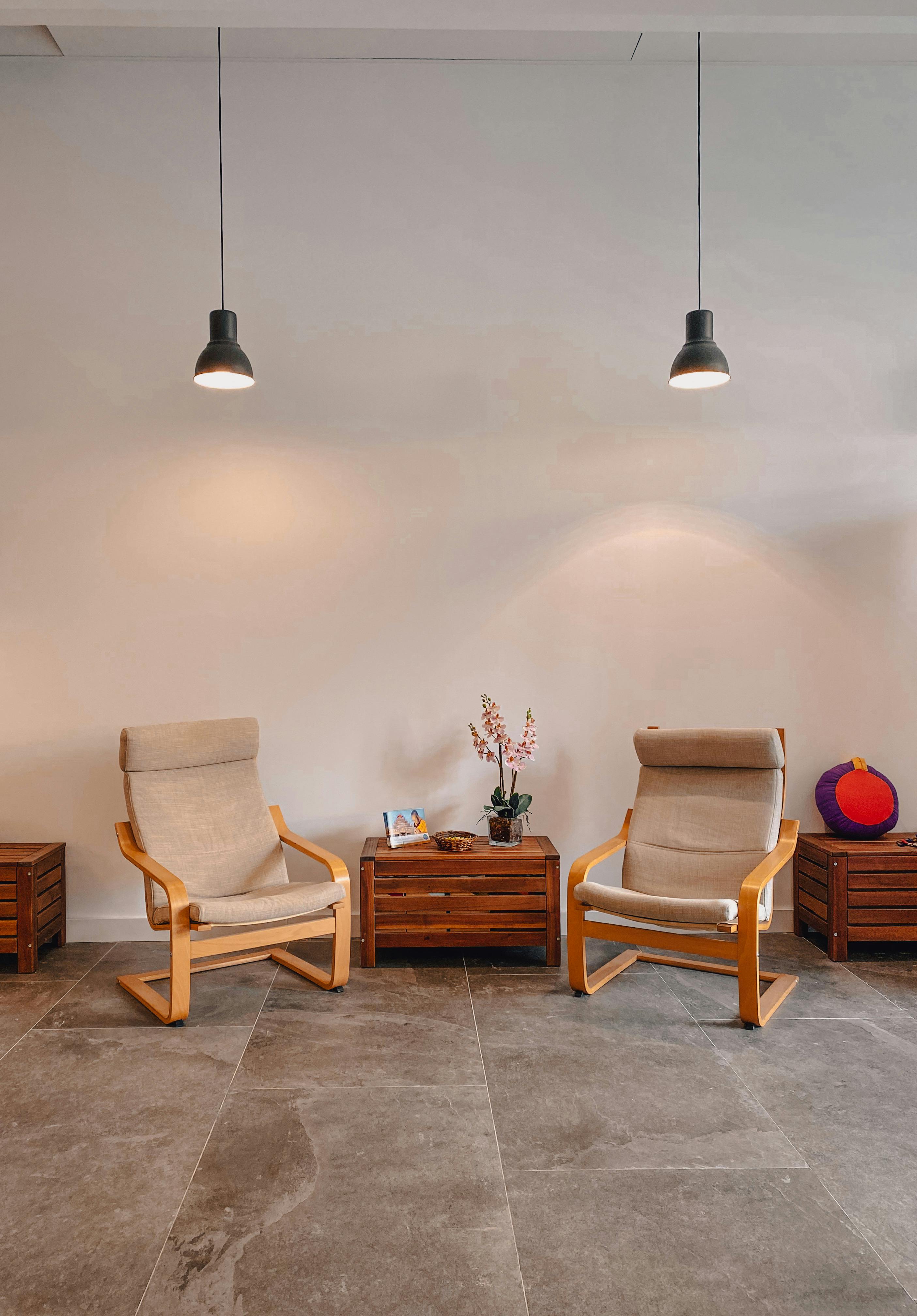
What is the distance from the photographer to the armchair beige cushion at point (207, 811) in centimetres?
334

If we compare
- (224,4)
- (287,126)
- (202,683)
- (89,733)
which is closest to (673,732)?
(202,683)

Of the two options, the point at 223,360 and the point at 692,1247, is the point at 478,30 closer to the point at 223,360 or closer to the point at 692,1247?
the point at 223,360

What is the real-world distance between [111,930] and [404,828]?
1430 millimetres

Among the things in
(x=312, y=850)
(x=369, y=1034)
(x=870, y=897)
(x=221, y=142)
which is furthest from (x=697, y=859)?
(x=221, y=142)

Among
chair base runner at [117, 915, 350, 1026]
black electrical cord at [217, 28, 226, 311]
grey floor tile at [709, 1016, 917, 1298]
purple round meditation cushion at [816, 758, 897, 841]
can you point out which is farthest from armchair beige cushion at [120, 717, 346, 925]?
purple round meditation cushion at [816, 758, 897, 841]

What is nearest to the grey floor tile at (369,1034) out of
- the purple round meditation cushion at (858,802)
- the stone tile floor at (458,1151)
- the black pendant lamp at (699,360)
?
the stone tile floor at (458,1151)

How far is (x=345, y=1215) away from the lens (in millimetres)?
1897

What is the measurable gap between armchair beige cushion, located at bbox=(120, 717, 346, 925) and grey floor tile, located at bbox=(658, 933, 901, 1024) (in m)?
1.38

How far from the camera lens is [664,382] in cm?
400

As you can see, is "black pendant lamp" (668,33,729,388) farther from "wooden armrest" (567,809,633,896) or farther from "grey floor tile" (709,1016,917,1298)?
"grey floor tile" (709,1016,917,1298)

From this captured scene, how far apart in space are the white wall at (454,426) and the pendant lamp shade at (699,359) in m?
0.70

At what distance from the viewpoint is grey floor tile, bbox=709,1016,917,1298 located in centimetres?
191

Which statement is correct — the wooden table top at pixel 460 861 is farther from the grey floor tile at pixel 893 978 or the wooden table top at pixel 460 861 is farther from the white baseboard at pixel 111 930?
the grey floor tile at pixel 893 978

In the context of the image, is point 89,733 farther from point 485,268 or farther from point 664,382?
point 664,382
